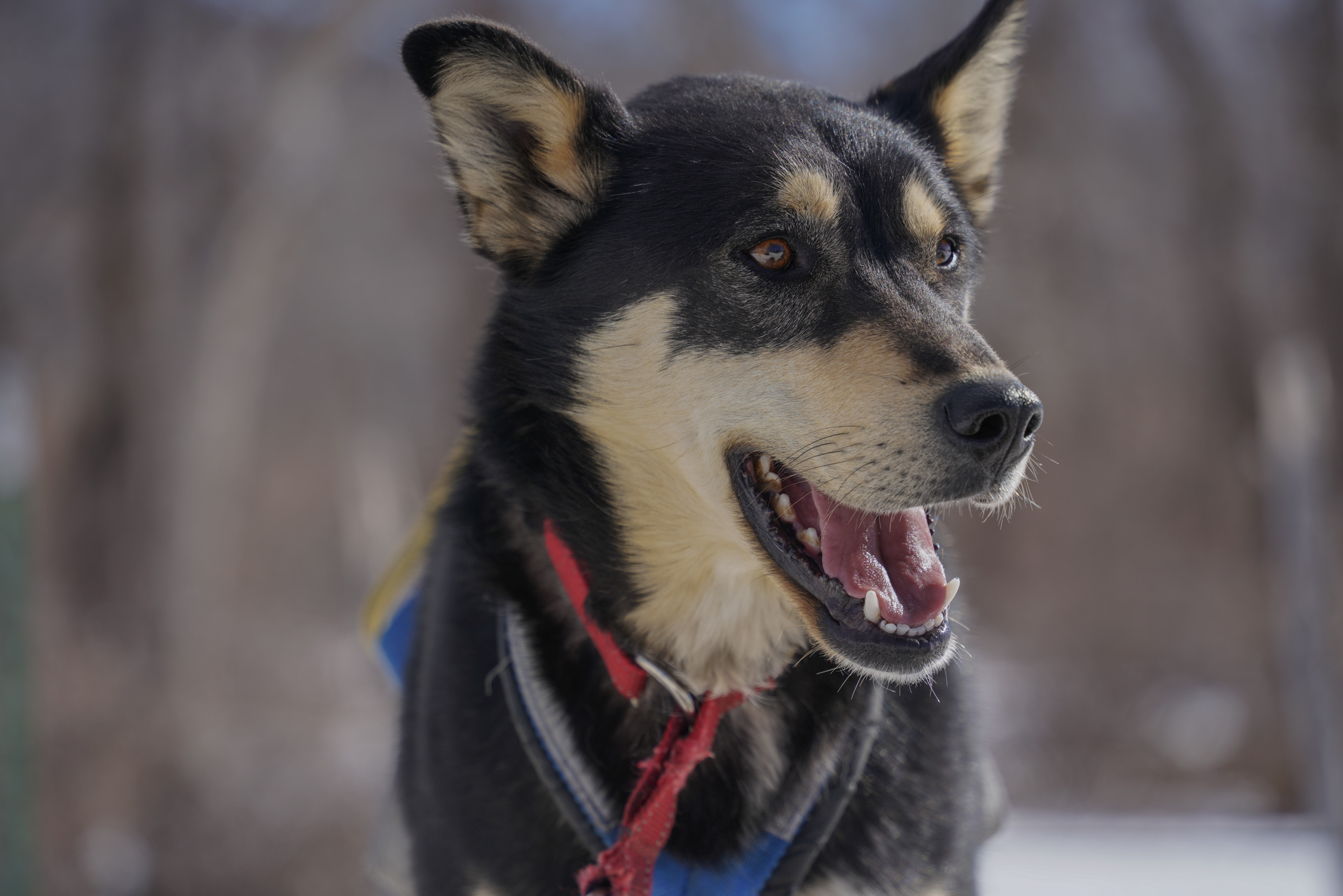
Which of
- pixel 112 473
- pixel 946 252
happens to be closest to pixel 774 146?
pixel 946 252

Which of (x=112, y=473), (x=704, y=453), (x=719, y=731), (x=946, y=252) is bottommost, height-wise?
(x=112, y=473)

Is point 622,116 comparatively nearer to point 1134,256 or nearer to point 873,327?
point 873,327

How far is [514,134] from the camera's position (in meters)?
2.09

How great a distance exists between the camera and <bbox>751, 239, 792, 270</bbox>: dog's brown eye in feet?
6.45

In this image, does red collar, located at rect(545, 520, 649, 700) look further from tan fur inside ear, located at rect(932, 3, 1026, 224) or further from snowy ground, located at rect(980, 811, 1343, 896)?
snowy ground, located at rect(980, 811, 1343, 896)

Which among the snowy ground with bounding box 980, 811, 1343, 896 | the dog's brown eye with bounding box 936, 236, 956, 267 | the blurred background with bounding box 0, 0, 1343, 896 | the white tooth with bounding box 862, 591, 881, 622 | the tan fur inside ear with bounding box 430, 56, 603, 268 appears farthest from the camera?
the blurred background with bounding box 0, 0, 1343, 896

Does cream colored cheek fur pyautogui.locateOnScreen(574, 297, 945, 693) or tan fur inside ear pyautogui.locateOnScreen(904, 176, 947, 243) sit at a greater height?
tan fur inside ear pyautogui.locateOnScreen(904, 176, 947, 243)

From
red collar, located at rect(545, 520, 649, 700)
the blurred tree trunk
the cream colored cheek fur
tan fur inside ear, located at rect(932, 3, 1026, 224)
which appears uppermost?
tan fur inside ear, located at rect(932, 3, 1026, 224)

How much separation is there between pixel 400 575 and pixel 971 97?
2.10 meters

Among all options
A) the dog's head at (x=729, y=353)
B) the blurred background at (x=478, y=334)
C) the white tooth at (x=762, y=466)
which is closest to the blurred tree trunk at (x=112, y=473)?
the blurred background at (x=478, y=334)

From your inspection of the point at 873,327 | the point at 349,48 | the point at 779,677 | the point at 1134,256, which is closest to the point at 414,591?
the point at 779,677

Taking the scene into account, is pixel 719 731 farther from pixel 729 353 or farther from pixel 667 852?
pixel 729 353

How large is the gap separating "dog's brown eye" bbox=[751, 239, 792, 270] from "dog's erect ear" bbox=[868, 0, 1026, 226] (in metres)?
0.69

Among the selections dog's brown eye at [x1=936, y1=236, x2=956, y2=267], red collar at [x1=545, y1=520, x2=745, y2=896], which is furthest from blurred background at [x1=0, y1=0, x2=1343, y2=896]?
red collar at [x1=545, y1=520, x2=745, y2=896]
